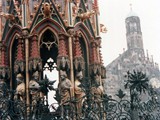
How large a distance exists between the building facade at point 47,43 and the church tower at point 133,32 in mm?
78801

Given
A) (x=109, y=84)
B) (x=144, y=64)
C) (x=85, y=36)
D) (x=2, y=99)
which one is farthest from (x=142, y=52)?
(x=2, y=99)

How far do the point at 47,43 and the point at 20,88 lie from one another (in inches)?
106

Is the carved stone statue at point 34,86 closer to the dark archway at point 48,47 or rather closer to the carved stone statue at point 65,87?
the carved stone statue at point 65,87

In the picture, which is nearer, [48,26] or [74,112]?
[74,112]

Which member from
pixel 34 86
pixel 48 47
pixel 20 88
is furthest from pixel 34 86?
pixel 48 47

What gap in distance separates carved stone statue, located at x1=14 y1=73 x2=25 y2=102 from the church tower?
8133 centimetres

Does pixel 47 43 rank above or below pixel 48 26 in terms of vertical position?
below

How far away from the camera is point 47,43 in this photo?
74.9 ft

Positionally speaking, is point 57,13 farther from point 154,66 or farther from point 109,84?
point 154,66

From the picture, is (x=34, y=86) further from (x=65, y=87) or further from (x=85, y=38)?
(x=85, y=38)

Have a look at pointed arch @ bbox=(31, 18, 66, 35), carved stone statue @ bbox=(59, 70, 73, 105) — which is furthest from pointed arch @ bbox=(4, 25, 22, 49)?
carved stone statue @ bbox=(59, 70, 73, 105)

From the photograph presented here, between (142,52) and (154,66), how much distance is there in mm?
5628

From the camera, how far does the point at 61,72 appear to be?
70.6 ft

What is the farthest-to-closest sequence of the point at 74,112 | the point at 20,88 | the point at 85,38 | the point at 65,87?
1. the point at 85,38
2. the point at 20,88
3. the point at 65,87
4. the point at 74,112
